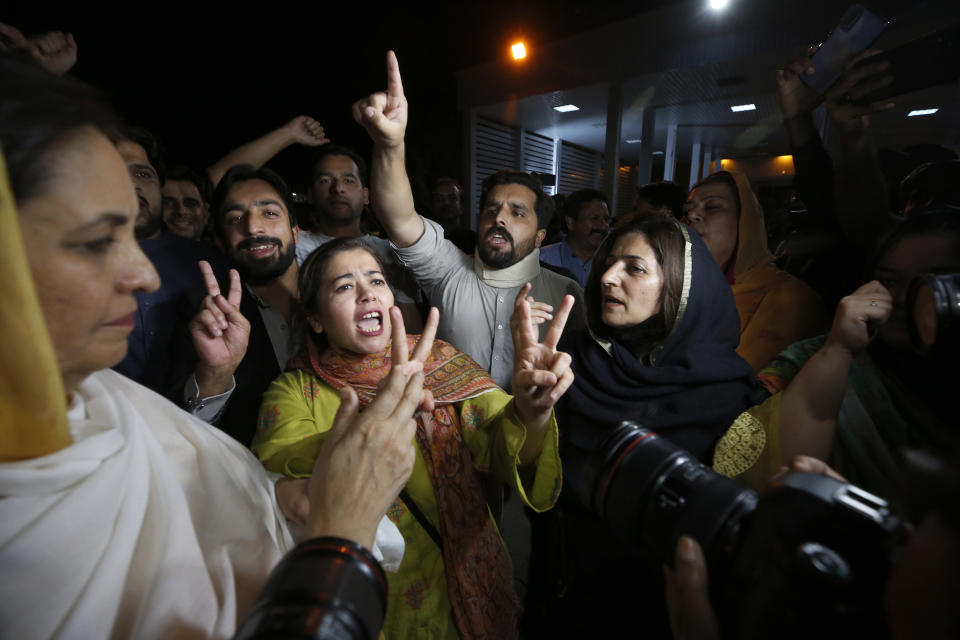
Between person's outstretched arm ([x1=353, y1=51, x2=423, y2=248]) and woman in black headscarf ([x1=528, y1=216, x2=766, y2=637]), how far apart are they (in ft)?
3.20

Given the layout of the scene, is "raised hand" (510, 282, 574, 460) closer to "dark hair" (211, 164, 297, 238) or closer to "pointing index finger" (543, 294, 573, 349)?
"pointing index finger" (543, 294, 573, 349)

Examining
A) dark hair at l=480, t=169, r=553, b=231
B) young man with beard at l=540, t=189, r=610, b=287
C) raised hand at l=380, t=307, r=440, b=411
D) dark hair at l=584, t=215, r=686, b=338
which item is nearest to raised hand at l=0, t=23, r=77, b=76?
raised hand at l=380, t=307, r=440, b=411

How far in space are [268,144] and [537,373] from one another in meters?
2.67

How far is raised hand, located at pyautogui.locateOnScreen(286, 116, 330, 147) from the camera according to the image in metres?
2.93

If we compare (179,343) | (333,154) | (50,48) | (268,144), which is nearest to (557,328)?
(179,343)

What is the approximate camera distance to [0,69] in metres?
0.54

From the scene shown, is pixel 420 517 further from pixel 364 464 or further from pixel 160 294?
pixel 160 294

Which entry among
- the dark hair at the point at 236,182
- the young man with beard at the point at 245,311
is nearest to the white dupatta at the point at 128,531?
the young man with beard at the point at 245,311

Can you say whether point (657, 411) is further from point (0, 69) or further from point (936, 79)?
point (0, 69)

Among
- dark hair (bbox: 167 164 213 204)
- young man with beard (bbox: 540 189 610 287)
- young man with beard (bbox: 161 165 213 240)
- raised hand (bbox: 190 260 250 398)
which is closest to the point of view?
raised hand (bbox: 190 260 250 398)

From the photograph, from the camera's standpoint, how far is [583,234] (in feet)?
12.9

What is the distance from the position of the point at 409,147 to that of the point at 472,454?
665cm

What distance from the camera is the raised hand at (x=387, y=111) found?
182 cm

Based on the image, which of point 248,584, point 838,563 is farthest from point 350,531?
point 838,563
